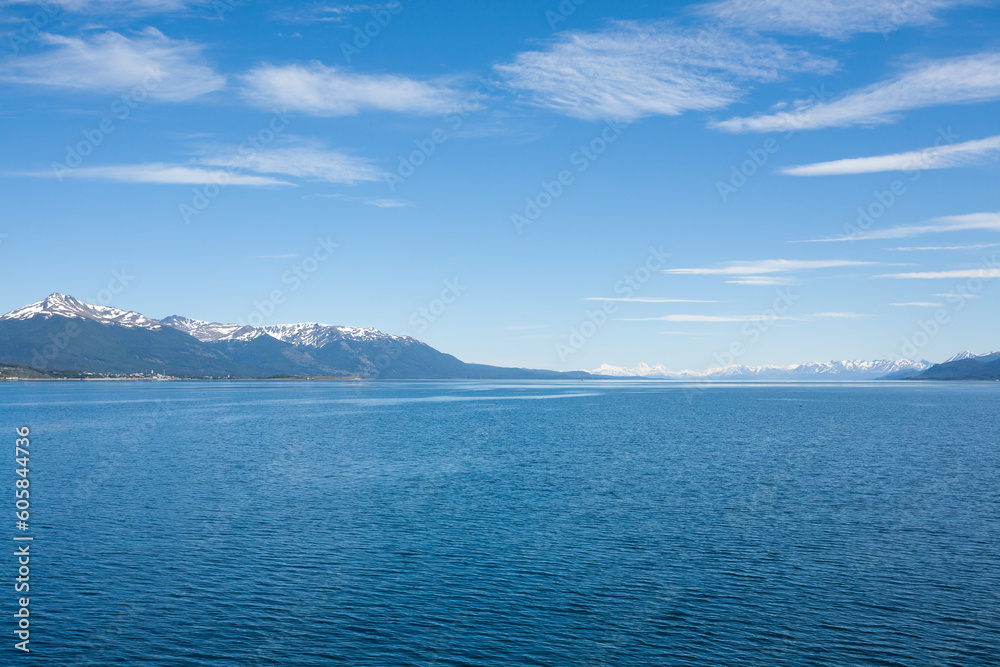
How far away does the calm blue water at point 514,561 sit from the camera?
30203mm

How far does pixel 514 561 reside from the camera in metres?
42.1

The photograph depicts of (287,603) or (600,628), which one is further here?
(287,603)

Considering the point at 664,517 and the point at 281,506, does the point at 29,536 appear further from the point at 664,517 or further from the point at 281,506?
the point at 664,517

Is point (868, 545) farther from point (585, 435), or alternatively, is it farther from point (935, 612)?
point (585, 435)

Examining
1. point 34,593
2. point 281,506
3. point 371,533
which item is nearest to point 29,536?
point 34,593

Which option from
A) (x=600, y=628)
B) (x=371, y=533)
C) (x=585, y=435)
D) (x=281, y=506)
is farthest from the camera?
(x=585, y=435)

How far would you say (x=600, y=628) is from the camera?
3212cm

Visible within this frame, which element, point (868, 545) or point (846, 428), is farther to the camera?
point (846, 428)

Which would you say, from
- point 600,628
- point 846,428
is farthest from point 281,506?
point 846,428

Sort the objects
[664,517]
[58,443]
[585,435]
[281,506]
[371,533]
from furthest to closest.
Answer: [585,435] < [58,443] < [281,506] < [664,517] < [371,533]

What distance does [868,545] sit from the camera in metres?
44.9

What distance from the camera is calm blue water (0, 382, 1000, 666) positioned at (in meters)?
30.2

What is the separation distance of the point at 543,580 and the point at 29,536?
36691 millimetres

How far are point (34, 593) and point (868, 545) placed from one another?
165 ft
